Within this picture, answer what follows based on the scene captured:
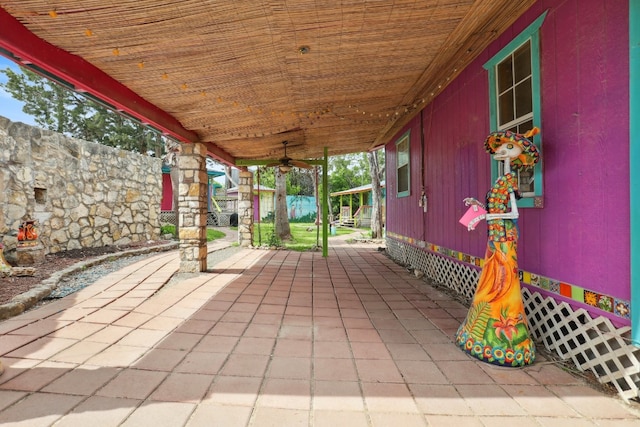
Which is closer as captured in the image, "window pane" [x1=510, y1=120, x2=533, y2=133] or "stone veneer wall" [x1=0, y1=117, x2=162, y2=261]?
"window pane" [x1=510, y1=120, x2=533, y2=133]

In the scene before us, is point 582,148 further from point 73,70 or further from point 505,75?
point 73,70

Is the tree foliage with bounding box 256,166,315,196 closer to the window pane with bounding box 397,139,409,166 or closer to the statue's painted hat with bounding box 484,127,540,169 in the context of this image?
the window pane with bounding box 397,139,409,166

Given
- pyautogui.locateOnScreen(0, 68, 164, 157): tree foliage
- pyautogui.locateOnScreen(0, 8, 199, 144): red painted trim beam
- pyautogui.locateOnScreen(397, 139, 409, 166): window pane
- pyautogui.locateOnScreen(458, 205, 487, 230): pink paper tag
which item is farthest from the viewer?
pyautogui.locateOnScreen(0, 68, 164, 157): tree foliage

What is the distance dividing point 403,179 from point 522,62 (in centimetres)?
405

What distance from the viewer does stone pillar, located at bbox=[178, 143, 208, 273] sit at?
566cm

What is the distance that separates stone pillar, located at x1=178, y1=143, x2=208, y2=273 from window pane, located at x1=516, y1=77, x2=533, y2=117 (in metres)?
4.88

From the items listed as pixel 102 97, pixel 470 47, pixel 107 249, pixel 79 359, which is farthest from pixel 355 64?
pixel 107 249

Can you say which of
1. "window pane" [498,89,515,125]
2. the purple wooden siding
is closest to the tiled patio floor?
the purple wooden siding

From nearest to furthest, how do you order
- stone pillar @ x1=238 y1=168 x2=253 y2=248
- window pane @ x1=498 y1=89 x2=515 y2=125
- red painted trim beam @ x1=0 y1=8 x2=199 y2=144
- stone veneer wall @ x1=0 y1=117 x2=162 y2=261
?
red painted trim beam @ x1=0 y1=8 x2=199 y2=144 < window pane @ x1=498 y1=89 x2=515 y2=125 < stone veneer wall @ x1=0 y1=117 x2=162 y2=261 < stone pillar @ x1=238 y1=168 x2=253 y2=248

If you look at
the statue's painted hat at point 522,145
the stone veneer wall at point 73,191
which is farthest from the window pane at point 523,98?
the stone veneer wall at point 73,191

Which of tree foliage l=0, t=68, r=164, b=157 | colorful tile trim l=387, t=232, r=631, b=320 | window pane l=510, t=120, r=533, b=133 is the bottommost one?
colorful tile trim l=387, t=232, r=631, b=320

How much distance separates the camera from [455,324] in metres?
3.28

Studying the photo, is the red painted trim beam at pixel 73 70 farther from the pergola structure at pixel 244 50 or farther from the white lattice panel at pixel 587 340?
the white lattice panel at pixel 587 340

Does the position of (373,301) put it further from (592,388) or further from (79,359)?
(79,359)
